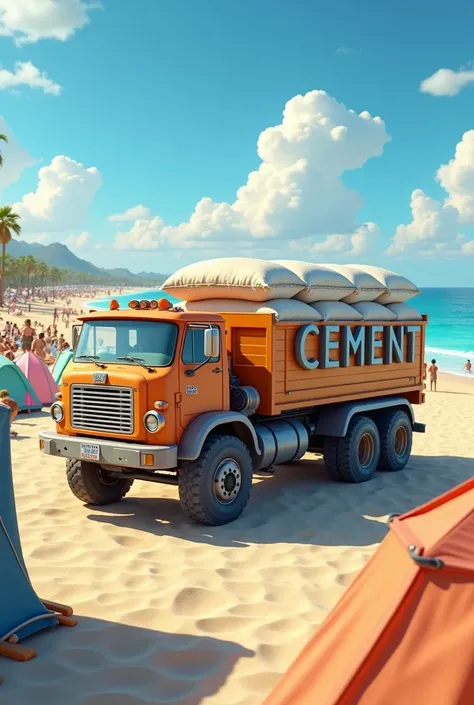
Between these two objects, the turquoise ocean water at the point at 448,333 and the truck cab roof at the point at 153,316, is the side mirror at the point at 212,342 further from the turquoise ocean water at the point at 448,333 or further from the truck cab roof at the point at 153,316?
the turquoise ocean water at the point at 448,333

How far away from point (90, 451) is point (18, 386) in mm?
8179

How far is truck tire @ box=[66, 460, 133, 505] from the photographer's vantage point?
819 cm

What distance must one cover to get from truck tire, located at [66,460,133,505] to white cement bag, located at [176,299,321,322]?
7.20 ft

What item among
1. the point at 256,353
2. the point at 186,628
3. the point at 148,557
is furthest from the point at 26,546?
the point at 256,353

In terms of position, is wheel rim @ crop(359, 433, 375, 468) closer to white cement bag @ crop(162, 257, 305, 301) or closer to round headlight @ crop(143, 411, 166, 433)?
white cement bag @ crop(162, 257, 305, 301)

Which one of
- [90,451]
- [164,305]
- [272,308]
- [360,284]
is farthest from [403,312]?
[90,451]

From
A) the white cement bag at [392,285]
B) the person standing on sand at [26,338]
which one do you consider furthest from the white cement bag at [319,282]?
the person standing on sand at [26,338]

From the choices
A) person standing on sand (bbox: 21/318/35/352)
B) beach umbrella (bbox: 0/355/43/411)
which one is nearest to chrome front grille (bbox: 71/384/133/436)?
beach umbrella (bbox: 0/355/43/411)

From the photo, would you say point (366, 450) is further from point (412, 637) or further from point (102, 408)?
point (412, 637)

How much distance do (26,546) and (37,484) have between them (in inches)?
98.0

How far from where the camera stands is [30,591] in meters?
4.95

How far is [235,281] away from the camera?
8.75m

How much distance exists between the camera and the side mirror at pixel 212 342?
751cm

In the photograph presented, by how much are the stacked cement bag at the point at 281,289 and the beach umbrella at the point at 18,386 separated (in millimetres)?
6777
